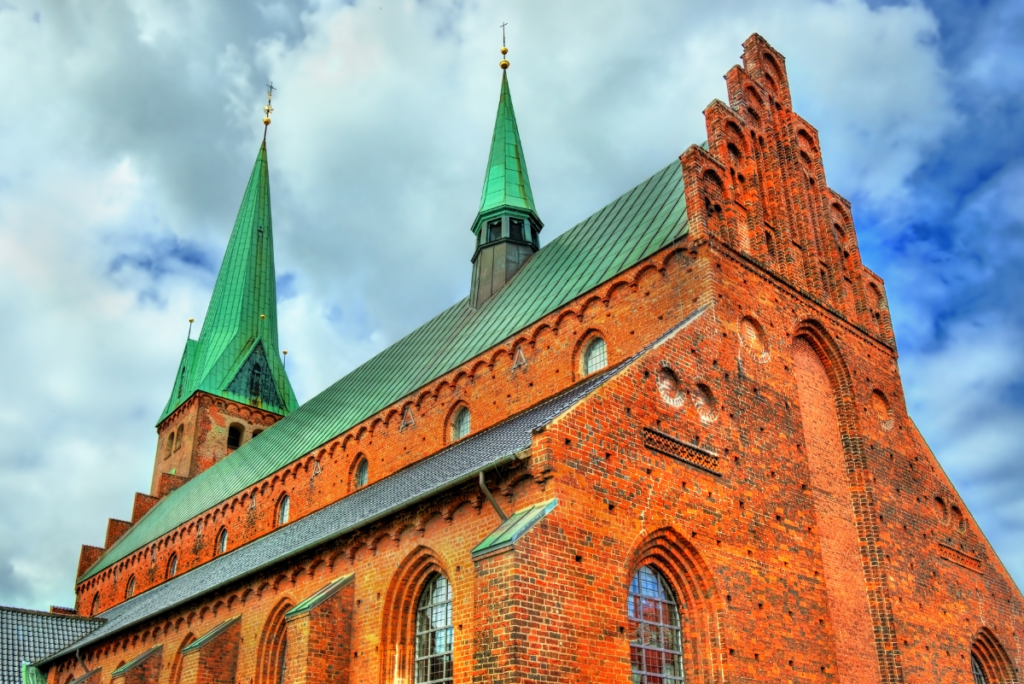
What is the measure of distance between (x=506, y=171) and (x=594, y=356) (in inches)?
505

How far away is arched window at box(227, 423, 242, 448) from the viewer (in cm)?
4559

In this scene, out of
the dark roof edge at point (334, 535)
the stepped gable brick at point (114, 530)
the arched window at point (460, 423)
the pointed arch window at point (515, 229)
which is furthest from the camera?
the stepped gable brick at point (114, 530)

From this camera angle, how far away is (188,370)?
160 feet

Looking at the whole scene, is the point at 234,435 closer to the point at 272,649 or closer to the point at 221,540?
the point at 221,540

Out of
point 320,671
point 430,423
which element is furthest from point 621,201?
point 320,671

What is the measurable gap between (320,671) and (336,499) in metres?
9.72

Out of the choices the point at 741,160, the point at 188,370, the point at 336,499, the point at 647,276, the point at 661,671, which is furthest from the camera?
the point at 188,370

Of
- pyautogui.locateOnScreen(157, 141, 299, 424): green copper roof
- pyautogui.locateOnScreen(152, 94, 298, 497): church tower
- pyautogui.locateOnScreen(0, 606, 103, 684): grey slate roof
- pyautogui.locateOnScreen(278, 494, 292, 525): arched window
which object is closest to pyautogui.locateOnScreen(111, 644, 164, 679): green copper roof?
pyautogui.locateOnScreen(278, 494, 292, 525): arched window

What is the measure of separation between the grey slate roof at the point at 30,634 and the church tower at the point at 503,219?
18.7 meters

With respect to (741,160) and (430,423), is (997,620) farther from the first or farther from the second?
(430,423)

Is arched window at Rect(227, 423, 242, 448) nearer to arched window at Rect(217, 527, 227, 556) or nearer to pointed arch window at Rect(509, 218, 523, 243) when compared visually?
arched window at Rect(217, 527, 227, 556)

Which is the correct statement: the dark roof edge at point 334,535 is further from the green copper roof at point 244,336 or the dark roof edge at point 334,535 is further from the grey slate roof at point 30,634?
the green copper roof at point 244,336

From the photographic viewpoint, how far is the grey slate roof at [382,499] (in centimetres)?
1448

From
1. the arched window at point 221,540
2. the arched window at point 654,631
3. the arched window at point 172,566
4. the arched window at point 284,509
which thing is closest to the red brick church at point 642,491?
the arched window at point 654,631
